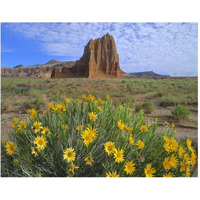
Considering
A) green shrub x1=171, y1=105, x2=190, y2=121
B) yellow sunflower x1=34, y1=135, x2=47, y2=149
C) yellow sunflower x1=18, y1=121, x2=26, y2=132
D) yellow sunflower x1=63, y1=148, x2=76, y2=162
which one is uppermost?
yellow sunflower x1=18, y1=121, x2=26, y2=132

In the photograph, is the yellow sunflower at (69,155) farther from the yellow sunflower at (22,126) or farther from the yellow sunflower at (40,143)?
the yellow sunflower at (22,126)

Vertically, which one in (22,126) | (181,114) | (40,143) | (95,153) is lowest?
(181,114)

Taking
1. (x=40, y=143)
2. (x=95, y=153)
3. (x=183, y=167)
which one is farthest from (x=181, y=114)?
(x=40, y=143)

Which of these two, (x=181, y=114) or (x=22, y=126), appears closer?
(x=22, y=126)

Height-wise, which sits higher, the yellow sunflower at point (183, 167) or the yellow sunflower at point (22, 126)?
the yellow sunflower at point (22, 126)

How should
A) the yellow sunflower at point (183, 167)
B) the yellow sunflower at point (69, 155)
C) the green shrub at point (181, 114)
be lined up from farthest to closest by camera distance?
the green shrub at point (181, 114) < the yellow sunflower at point (183, 167) < the yellow sunflower at point (69, 155)

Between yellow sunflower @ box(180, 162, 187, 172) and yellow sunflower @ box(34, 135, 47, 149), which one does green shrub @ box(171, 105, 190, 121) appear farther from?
yellow sunflower @ box(34, 135, 47, 149)

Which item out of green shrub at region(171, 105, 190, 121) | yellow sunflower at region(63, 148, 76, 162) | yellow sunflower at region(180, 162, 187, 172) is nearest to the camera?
yellow sunflower at region(63, 148, 76, 162)

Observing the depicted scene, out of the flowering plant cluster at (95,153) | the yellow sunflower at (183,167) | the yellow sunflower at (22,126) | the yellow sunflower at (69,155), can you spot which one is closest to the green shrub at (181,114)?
the flowering plant cluster at (95,153)

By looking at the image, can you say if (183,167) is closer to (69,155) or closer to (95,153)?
(95,153)

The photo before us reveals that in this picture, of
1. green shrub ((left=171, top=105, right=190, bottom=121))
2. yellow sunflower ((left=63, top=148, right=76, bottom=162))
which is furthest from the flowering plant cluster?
green shrub ((left=171, top=105, right=190, bottom=121))
